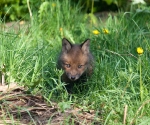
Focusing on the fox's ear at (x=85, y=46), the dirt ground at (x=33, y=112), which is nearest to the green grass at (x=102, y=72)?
the dirt ground at (x=33, y=112)

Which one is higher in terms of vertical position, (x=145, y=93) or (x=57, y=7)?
(x=57, y=7)

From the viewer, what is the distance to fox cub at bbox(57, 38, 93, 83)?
640 centimetres

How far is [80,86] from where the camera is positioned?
21.6 ft

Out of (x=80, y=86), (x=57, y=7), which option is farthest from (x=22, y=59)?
(x=57, y=7)

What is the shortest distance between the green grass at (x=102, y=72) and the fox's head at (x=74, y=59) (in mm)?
197

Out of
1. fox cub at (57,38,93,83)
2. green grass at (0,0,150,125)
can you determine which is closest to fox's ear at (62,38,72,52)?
fox cub at (57,38,93,83)

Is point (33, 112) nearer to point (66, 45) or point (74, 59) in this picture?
point (74, 59)

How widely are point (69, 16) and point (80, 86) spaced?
2.98 m

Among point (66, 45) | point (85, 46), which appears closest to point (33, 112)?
point (66, 45)

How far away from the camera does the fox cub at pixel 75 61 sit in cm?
640

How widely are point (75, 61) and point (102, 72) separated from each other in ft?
1.36

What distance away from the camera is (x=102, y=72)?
652 cm

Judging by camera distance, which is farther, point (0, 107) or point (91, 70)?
point (91, 70)

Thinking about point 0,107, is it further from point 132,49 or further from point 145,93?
point 132,49
